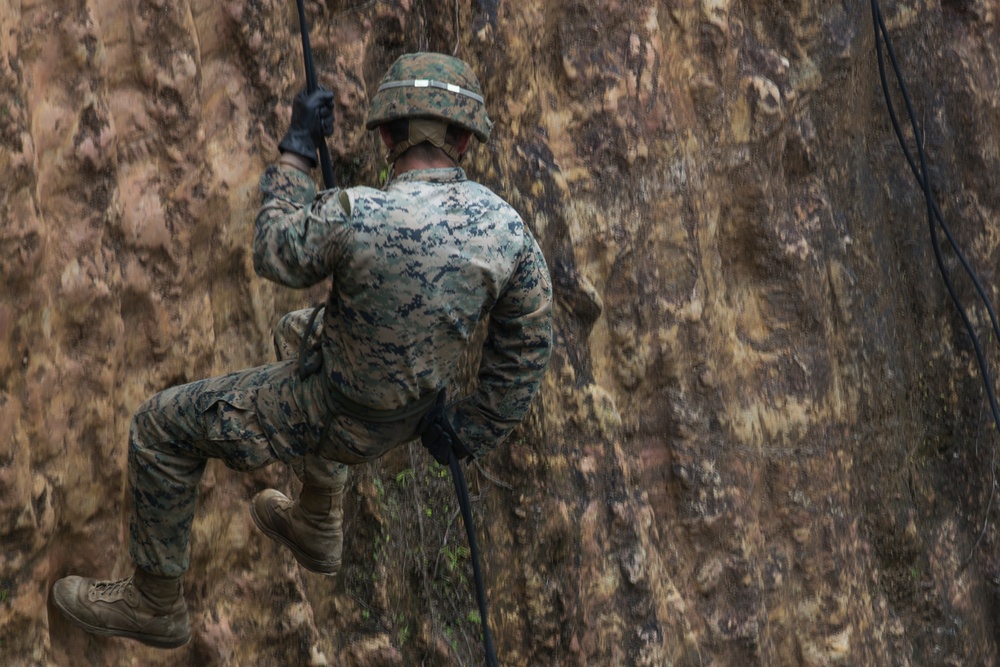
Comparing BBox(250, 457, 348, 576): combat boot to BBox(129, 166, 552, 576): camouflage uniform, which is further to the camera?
BBox(250, 457, 348, 576): combat boot

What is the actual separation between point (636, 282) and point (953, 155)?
3078 mm

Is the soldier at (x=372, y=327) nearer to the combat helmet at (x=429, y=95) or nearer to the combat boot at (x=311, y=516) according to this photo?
the combat helmet at (x=429, y=95)

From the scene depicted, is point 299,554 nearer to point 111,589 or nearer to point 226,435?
point 111,589

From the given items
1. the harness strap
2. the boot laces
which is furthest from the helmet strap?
the boot laces

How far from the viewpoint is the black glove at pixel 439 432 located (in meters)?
4.19

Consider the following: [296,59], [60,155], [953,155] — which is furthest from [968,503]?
[60,155]

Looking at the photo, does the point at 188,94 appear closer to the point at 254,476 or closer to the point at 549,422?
the point at 254,476

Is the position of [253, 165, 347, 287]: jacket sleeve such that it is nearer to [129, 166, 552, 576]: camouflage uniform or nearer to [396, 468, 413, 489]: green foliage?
[129, 166, 552, 576]: camouflage uniform

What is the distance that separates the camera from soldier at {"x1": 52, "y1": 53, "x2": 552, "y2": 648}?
3.70m

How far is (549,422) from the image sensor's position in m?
6.12

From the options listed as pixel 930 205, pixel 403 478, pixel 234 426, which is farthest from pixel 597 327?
pixel 234 426

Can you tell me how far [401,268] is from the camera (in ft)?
12.2

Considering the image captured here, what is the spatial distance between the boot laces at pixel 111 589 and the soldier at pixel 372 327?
0.01 meters

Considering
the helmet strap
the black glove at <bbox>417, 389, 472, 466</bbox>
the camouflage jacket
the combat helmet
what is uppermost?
the combat helmet
